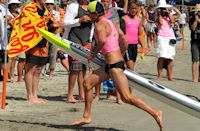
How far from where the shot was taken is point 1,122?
839cm

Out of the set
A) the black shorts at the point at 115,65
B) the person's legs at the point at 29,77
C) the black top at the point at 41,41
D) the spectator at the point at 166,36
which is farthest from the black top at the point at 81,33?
the spectator at the point at 166,36

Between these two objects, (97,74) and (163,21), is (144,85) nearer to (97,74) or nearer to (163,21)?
(97,74)

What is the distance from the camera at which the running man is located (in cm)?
773

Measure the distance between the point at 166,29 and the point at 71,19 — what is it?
15.5 feet

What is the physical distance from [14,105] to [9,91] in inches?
78.0

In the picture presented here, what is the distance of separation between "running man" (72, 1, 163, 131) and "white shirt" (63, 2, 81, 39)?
2.40 m

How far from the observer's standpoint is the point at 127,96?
7.74m

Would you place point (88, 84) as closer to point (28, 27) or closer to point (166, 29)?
point (28, 27)

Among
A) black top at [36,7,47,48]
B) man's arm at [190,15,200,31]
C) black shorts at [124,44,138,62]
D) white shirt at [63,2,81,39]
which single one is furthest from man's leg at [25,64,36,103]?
man's arm at [190,15,200,31]

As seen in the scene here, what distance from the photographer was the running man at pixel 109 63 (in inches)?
305

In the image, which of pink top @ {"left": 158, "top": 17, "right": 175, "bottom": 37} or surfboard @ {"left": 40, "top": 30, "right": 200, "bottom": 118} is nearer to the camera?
surfboard @ {"left": 40, "top": 30, "right": 200, "bottom": 118}

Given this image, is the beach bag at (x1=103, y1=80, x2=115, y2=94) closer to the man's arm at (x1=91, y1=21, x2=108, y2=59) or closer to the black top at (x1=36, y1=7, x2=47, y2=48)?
the black top at (x1=36, y1=7, x2=47, y2=48)

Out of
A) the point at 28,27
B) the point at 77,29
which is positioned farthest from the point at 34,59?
the point at 77,29

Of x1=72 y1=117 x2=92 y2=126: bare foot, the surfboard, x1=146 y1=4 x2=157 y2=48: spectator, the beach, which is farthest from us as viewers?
x1=146 y1=4 x2=157 y2=48: spectator
